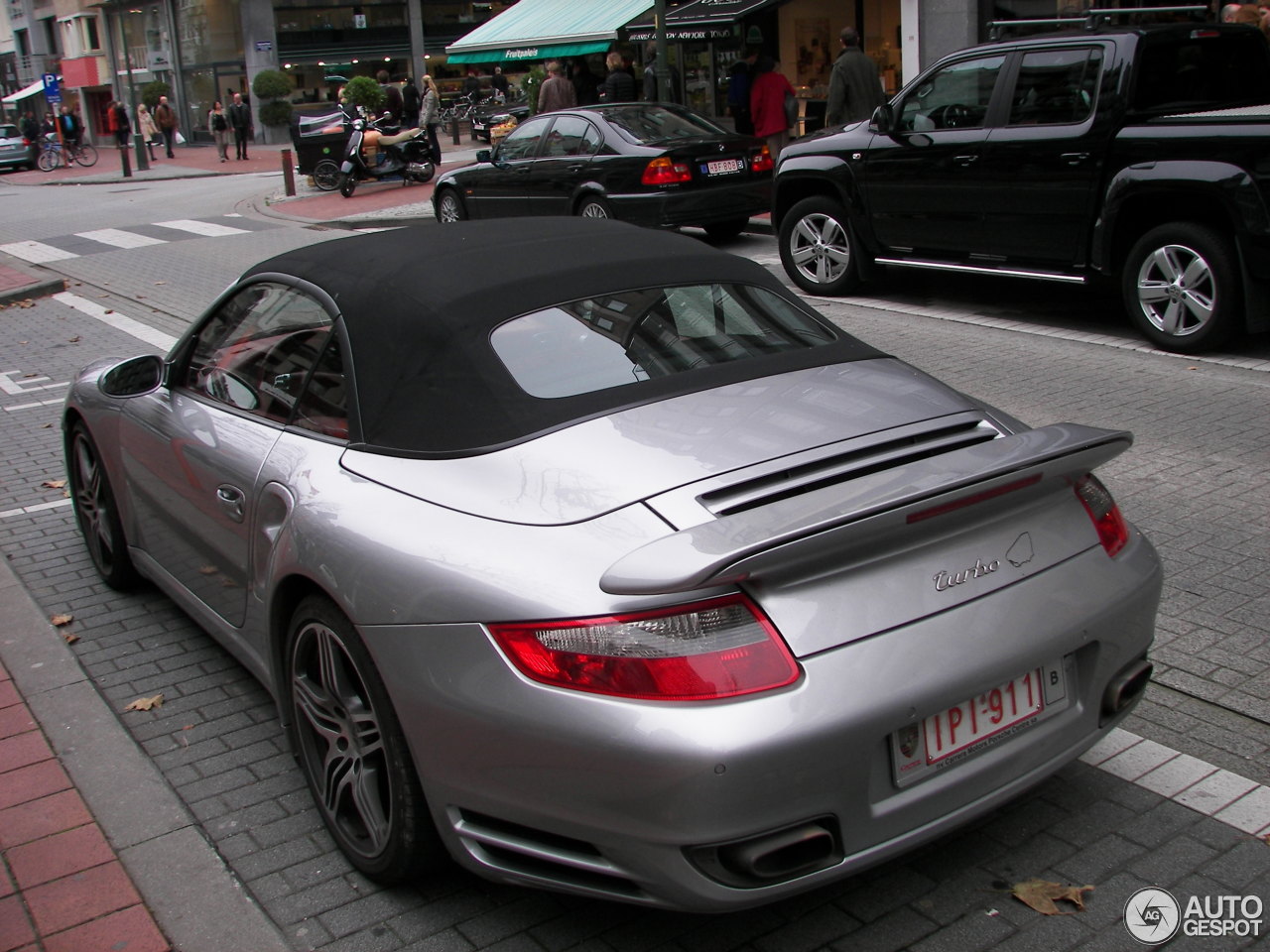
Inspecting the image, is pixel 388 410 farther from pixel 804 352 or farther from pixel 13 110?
pixel 13 110

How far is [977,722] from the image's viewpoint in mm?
2766

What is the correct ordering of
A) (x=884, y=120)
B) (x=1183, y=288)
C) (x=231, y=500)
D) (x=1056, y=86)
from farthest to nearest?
1. (x=884, y=120)
2. (x=1056, y=86)
3. (x=1183, y=288)
4. (x=231, y=500)

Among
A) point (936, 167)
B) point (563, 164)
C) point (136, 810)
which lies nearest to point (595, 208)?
point (563, 164)

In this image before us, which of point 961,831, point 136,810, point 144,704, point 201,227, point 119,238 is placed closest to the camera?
point 961,831

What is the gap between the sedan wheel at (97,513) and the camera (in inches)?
203

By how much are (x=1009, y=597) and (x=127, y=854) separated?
231 cm

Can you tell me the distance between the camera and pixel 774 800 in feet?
8.15

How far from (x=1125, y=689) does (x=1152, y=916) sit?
512 mm

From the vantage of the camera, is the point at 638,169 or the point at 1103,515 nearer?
the point at 1103,515

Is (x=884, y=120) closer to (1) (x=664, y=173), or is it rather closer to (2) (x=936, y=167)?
(2) (x=936, y=167)

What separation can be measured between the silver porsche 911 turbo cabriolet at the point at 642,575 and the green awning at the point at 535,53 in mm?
20223

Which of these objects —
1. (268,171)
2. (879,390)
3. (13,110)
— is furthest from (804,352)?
(13,110)

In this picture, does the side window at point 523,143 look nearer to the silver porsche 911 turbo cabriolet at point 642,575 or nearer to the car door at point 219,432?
the car door at point 219,432

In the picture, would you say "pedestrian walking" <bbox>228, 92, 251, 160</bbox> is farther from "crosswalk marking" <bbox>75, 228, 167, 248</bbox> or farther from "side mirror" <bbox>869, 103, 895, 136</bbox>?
"side mirror" <bbox>869, 103, 895, 136</bbox>
